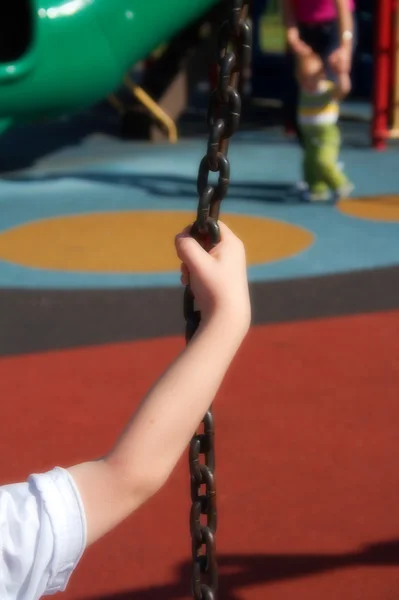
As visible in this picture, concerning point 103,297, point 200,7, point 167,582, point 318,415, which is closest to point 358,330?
point 318,415

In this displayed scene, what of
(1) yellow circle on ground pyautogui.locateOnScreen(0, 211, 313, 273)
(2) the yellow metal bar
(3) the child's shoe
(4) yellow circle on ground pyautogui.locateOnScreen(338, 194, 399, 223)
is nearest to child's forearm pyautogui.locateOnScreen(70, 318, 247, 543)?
(1) yellow circle on ground pyautogui.locateOnScreen(0, 211, 313, 273)

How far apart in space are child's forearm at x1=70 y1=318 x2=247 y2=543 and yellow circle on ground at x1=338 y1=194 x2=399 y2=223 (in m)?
4.36

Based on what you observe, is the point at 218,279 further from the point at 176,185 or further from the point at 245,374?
the point at 176,185

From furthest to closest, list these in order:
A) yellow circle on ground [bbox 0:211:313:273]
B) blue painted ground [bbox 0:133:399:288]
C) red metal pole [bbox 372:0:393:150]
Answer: red metal pole [bbox 372:0:393:150] < yellow circle on ground [bbox 0:211:313:273] < blue painted ground [bbox 0:133:399:288]

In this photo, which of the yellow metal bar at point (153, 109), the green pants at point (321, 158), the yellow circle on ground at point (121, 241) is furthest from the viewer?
the yellow metal bar at point (153, 109)

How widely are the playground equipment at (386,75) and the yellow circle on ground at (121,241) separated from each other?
2.55 metres

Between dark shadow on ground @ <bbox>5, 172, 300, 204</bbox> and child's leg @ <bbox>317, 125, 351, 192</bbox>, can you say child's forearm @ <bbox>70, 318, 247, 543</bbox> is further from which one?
dark shadow on ground @ <bbox>5, 172, 300, 204</bbox>

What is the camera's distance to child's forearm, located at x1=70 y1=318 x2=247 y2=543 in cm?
100

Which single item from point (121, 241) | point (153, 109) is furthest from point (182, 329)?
point (153, 109)

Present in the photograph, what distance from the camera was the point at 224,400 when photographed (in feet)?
9.99

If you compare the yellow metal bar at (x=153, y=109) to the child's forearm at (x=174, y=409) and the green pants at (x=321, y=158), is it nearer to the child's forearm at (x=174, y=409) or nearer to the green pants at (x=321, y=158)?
the green pants at (x=321, y=158)

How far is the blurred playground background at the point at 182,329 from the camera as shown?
2.24m

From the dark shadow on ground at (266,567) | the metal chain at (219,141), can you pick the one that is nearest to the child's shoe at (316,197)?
the dark shadow on ground at (266,567)

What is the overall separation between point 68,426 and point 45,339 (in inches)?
29.7
